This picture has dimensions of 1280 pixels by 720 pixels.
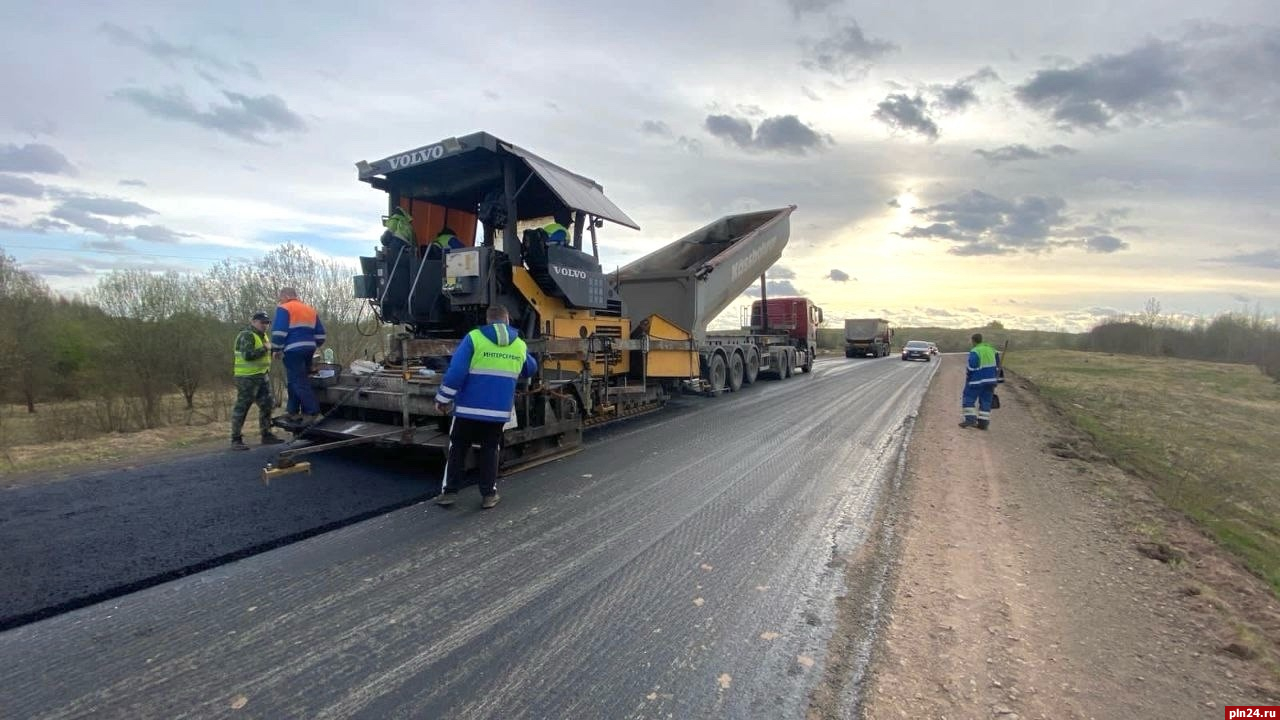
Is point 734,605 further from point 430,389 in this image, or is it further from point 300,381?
point 300,381

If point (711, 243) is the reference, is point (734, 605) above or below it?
below

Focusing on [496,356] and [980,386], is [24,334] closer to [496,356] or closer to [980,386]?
[496,356]

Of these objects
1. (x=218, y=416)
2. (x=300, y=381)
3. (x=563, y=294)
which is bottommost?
(x=218, y=416)

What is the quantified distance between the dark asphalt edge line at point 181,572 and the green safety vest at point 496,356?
126 centimetres

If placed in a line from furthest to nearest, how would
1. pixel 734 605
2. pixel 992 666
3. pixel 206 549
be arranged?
1. pixel 206 549
2. pixel 734 605
3. pixel 992 666

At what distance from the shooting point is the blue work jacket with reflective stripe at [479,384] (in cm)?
443

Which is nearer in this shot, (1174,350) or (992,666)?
(992,666)

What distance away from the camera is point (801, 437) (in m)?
7.62

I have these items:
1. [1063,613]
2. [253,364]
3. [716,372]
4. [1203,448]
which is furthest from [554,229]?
[1203,448]

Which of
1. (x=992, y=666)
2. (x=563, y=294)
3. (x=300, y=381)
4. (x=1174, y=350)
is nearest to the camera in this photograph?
(x=992, y=666)

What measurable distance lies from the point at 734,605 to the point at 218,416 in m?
13.7

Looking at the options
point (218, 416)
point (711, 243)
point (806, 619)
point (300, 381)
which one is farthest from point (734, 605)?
point (218, 416)

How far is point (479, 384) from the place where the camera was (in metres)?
4.51

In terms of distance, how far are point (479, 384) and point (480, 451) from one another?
0.53m
